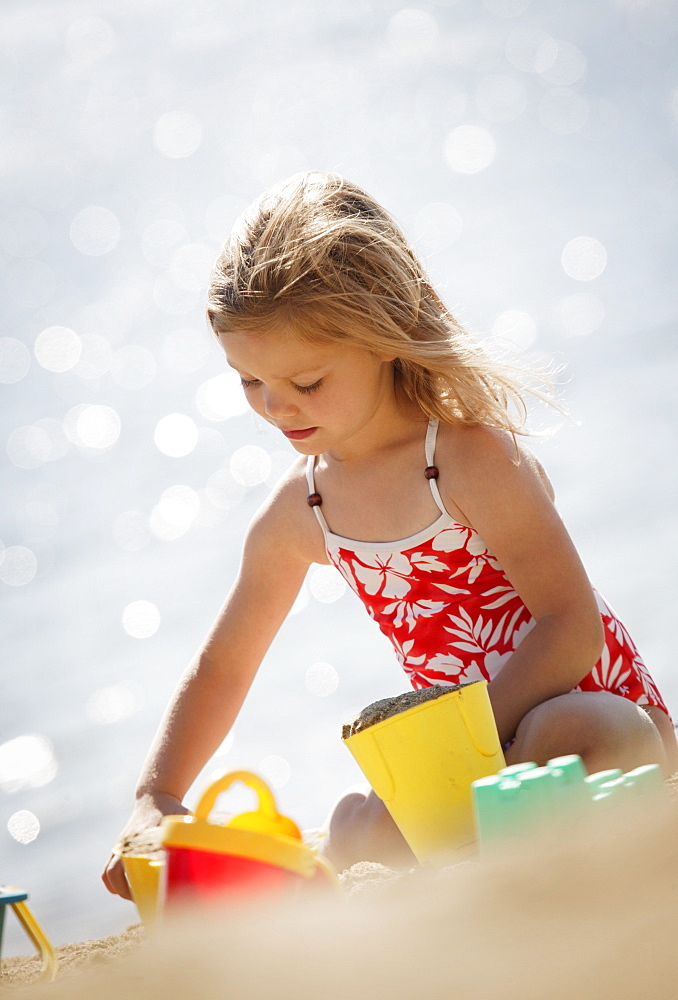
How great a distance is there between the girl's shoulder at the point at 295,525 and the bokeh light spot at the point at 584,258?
6.00m

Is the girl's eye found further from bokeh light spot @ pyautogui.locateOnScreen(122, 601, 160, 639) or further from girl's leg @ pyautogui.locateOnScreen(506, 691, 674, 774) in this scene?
bokeh light spot @ pyautogui.locateOnScreen(122, 601, 160, 639)

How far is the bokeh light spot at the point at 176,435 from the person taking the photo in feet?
23.5

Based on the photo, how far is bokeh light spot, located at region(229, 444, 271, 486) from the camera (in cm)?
680

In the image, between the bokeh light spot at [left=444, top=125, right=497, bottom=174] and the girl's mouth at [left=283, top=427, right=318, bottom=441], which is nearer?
the girl's mouth at [left=283, top=427, right=318, bottom=441]

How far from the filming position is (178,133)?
754cm

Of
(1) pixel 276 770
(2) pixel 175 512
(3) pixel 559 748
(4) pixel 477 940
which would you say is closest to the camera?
(4) pixel 477 940

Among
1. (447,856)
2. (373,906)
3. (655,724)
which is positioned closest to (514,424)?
(655,724)

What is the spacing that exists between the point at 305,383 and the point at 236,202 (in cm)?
620

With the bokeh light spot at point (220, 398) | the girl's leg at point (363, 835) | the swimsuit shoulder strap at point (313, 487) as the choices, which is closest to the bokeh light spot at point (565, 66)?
the bokeh light spot at point (220, 398)

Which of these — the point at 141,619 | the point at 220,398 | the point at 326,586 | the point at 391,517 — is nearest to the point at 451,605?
the point at 391,517

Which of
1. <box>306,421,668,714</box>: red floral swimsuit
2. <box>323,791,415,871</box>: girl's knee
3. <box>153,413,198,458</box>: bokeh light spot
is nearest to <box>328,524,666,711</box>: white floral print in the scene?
<box>306,421,668,714</box>: red floral swimsuit

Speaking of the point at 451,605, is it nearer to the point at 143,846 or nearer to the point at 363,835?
the point at 363,835

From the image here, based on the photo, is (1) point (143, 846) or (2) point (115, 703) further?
(2) point (115, 703)

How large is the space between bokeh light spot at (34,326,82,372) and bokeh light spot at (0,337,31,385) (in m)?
0.09
